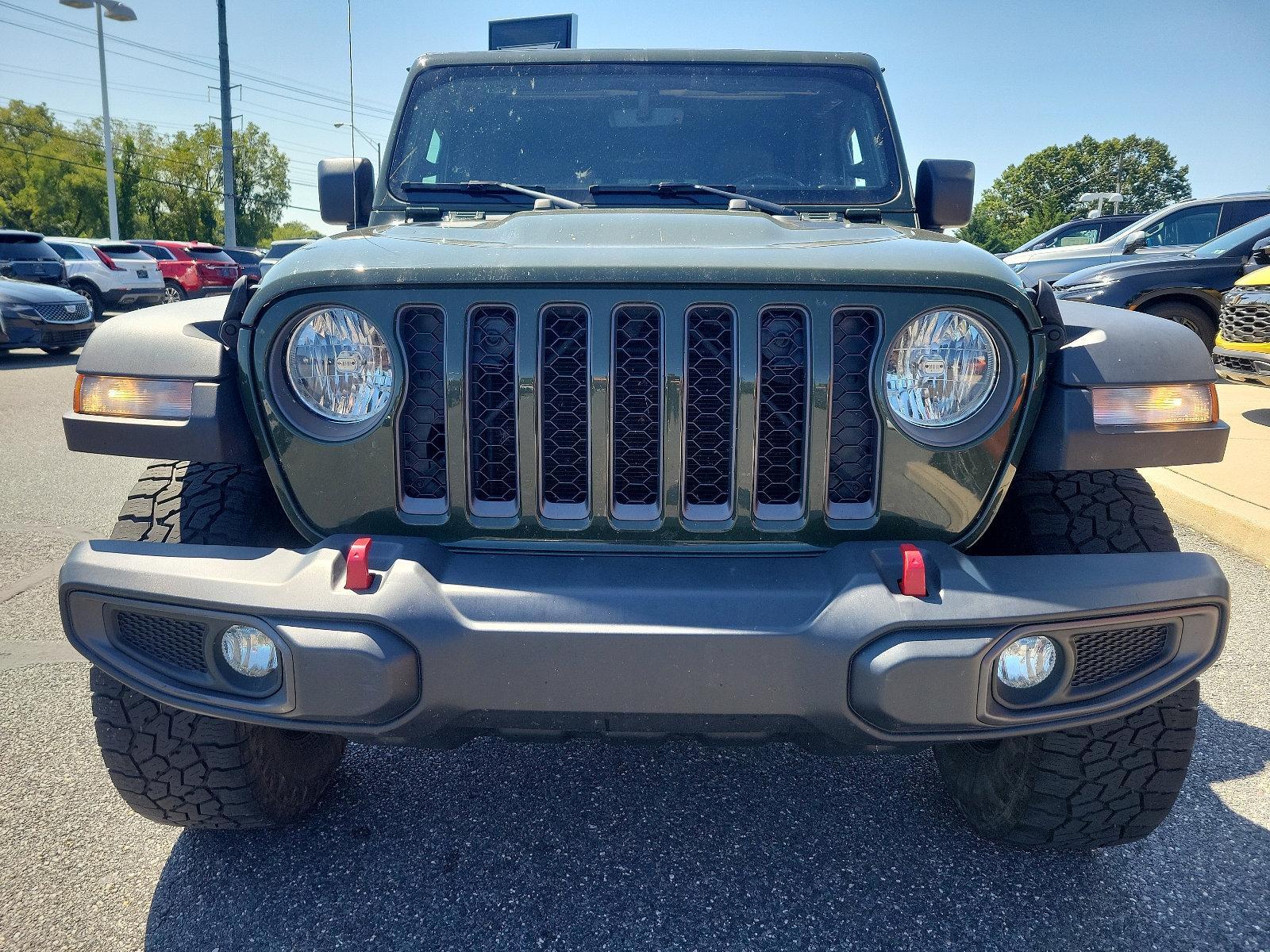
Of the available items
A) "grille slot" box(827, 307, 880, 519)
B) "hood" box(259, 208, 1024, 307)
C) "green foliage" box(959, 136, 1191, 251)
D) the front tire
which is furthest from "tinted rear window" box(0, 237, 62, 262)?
"green foliage" box(959, 136, 1191, 251)

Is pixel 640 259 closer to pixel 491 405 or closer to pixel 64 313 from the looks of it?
pixel 491 405

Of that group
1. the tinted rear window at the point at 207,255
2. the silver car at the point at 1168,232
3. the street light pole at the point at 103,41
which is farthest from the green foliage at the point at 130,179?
the silver car at the point at 1168,232

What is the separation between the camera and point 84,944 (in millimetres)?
1804

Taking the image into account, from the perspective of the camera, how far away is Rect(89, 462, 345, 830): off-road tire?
1.86 meters

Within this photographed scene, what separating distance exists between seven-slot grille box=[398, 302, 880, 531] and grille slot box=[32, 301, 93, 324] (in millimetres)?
11621

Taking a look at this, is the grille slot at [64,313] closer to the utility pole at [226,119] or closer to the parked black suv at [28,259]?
the parked black suv at [28,259]

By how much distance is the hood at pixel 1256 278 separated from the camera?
661 cm

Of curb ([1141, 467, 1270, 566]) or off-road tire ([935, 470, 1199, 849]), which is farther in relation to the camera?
curb ([1141, 467, 1270, 566])

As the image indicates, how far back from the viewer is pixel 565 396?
1680 millimetres

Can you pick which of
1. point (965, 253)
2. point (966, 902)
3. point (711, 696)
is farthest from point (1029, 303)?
point (966, 902)

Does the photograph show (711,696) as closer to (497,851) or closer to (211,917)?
(497,851)

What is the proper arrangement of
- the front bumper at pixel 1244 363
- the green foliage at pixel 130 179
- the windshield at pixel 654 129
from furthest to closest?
the green foliage at pixel 130 179
the front bumper at pixel 1244 363
the windshield at pixel 654 129

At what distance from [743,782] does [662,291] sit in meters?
1.40

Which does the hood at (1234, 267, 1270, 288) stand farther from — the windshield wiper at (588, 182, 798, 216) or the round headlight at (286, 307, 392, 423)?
the round headlight at (286, 307, 392, 423)
